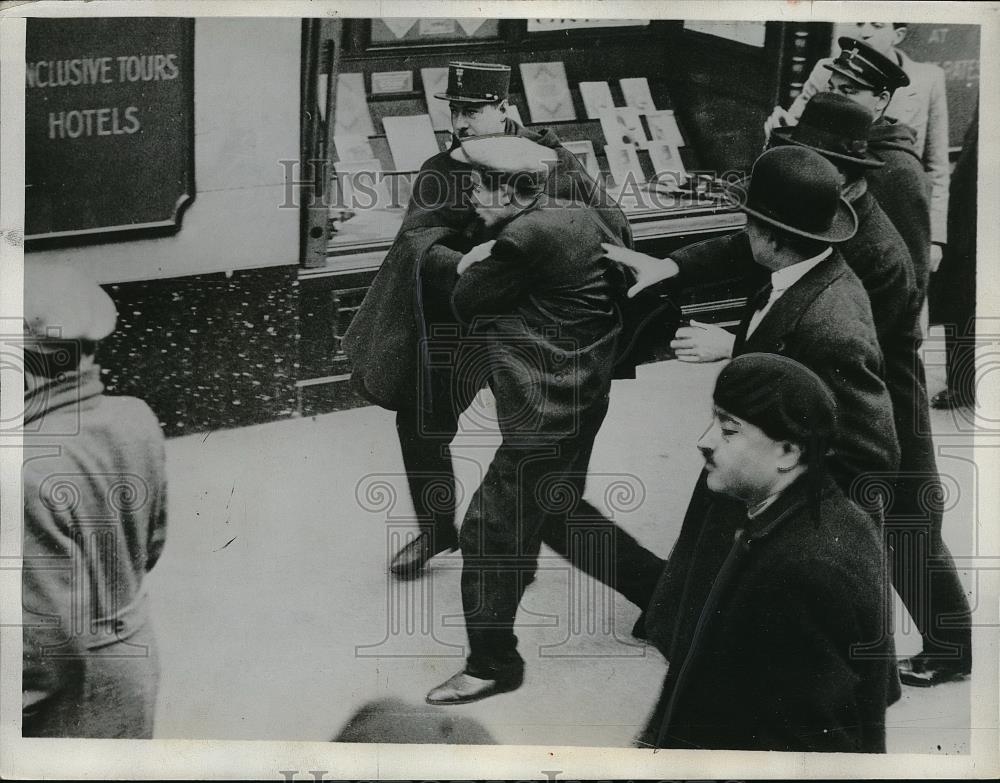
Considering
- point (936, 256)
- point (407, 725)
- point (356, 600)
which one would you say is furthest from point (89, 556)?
point (936, 256)

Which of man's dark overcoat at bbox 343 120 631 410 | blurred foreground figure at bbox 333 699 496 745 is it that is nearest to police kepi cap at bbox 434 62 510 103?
man's dark overcoat at bbox 343 120 631 410

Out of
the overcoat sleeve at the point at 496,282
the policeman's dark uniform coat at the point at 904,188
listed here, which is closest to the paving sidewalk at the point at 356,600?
the overcoat sleeve at the point at 496,282

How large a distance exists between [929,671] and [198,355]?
3.28 metres

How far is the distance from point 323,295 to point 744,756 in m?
2.55

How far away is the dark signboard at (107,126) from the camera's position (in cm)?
363

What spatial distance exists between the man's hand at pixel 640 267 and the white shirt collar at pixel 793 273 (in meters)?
0.39

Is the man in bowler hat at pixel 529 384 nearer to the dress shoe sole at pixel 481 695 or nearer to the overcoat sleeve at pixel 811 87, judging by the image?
the dress shoe sole at pixel 481 695

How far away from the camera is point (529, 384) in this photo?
3.57 meters

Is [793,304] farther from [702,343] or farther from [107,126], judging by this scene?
[107,126]

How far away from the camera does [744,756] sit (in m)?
3.60

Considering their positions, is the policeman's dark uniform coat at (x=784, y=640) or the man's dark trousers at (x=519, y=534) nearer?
the policeman's dark uniform coat at (x=784, y=640)

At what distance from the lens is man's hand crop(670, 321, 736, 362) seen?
3.59m

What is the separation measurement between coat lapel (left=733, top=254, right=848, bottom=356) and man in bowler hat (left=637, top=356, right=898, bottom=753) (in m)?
0.07

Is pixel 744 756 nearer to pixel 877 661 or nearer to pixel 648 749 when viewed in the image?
pixel 648 749
